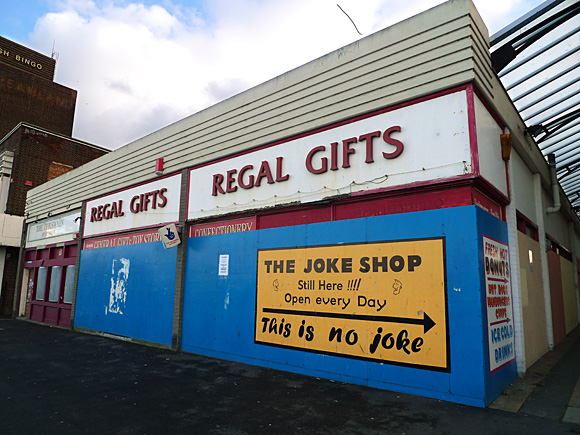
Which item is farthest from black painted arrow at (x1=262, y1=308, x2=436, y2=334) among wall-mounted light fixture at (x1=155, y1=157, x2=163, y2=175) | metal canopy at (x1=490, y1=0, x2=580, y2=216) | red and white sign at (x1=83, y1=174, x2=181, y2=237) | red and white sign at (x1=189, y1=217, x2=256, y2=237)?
wall-mounted light fixture at (x1=155, y1=157, x2=163, y2=175)

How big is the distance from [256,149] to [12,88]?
2622cm

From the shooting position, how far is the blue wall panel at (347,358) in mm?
5398

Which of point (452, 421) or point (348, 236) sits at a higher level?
point (348, 236)

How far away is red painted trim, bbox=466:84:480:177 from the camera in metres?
5.70

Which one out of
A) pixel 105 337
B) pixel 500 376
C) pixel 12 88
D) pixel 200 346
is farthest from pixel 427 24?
pixel 12 88

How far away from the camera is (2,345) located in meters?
10.6

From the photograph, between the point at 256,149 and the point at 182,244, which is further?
the point at 182,244

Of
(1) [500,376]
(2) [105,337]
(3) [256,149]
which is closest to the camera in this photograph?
(1) [500,376]

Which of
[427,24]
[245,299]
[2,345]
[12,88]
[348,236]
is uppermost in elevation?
[12,88]

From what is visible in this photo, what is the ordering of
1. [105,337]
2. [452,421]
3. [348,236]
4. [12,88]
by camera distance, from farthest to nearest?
[12,88], [105,337], [348,236], [452,421]

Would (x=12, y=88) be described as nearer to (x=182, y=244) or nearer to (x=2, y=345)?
(x=2, y=345)

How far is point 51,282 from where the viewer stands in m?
16.0

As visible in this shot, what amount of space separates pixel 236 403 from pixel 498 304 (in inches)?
176

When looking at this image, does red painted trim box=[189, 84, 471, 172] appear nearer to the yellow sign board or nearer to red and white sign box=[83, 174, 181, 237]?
red and white sign box=[83, 174, 181, 237]
